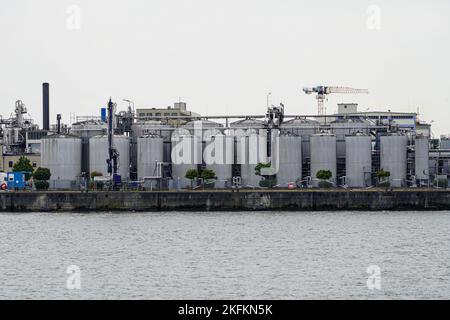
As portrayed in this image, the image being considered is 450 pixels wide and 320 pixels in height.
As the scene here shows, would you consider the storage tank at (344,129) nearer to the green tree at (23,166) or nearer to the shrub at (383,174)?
the shrub at (383,174)

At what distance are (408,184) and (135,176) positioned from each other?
99.8 feet

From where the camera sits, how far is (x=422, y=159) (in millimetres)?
121625

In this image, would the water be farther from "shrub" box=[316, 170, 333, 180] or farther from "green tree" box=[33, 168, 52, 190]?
"green tree" box=[33, 168, 52, 190]

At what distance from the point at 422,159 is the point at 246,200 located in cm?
2393

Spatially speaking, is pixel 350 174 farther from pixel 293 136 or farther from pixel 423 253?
pixel 423 253

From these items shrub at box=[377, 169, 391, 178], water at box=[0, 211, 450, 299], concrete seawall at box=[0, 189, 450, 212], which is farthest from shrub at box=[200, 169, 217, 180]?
water at box=[0, 211, 450, 299]

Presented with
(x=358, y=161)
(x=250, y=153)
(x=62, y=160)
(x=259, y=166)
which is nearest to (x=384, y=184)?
(x=358, y=161)

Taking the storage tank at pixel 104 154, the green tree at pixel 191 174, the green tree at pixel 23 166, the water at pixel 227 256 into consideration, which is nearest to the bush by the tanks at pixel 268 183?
the green tree at pixel 191 174

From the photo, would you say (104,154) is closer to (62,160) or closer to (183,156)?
(62,160)

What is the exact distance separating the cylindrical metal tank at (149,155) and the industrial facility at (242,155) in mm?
110

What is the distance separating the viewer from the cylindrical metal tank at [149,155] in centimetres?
12231

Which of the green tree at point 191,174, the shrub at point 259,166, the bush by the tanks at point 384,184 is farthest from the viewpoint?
the shrub at point 259,166

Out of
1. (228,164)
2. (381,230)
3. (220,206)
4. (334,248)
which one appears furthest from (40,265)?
(228,164)

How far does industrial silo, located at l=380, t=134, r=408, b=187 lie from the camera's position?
396 ft
